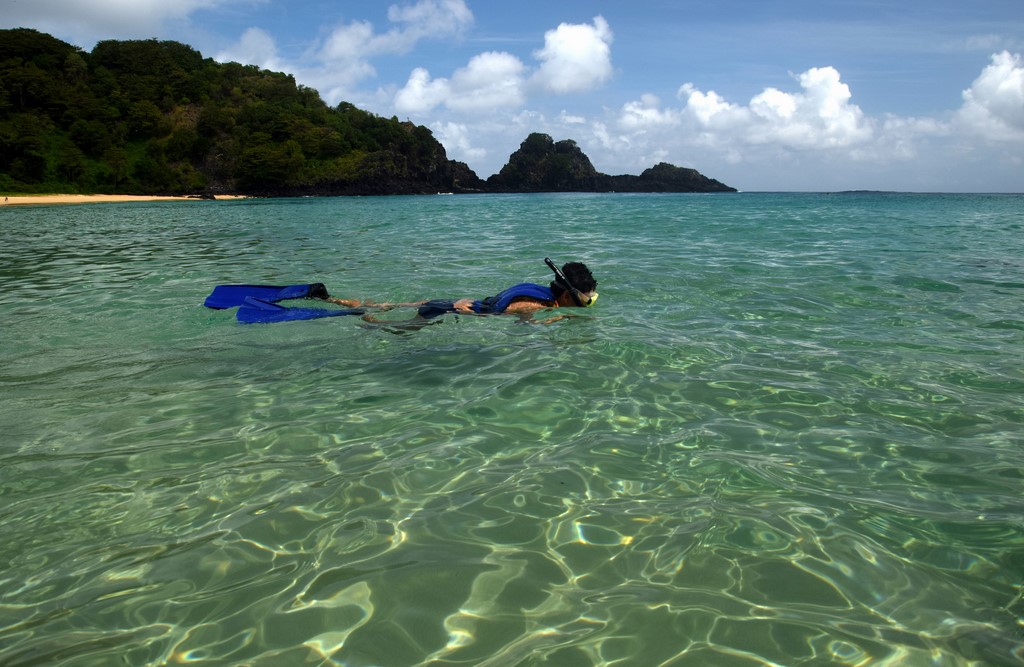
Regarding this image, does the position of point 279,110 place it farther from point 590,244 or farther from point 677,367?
point 677,367

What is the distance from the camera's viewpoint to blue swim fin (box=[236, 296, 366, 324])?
7348 mm

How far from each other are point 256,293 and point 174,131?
110 m

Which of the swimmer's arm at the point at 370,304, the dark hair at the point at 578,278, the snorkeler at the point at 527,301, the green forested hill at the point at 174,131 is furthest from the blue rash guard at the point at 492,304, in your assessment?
the green forested hill at the point at 174,131

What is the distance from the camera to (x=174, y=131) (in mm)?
99500

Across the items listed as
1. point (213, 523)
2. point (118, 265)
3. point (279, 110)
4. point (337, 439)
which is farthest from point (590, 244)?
point (279, 110)

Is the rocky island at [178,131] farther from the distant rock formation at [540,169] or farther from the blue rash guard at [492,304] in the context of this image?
the blue rash guard at [492,304]

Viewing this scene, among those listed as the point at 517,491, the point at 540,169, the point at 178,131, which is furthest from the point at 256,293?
the point at 540,169

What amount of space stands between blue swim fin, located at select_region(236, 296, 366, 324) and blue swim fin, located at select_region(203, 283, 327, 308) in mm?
392

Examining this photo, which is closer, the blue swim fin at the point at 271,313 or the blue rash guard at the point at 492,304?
the blue swim fin at the point at 271,313

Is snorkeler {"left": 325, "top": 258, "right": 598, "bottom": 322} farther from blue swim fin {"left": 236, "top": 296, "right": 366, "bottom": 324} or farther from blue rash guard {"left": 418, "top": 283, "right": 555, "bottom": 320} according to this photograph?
blue swim fin {"left": 236, "top": 296, "right": 366, "bottom": 324}

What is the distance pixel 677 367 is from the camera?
18.2 feet

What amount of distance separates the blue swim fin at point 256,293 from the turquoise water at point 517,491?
63 centimetres

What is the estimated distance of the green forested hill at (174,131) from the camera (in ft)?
268

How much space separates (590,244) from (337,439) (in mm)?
14159
